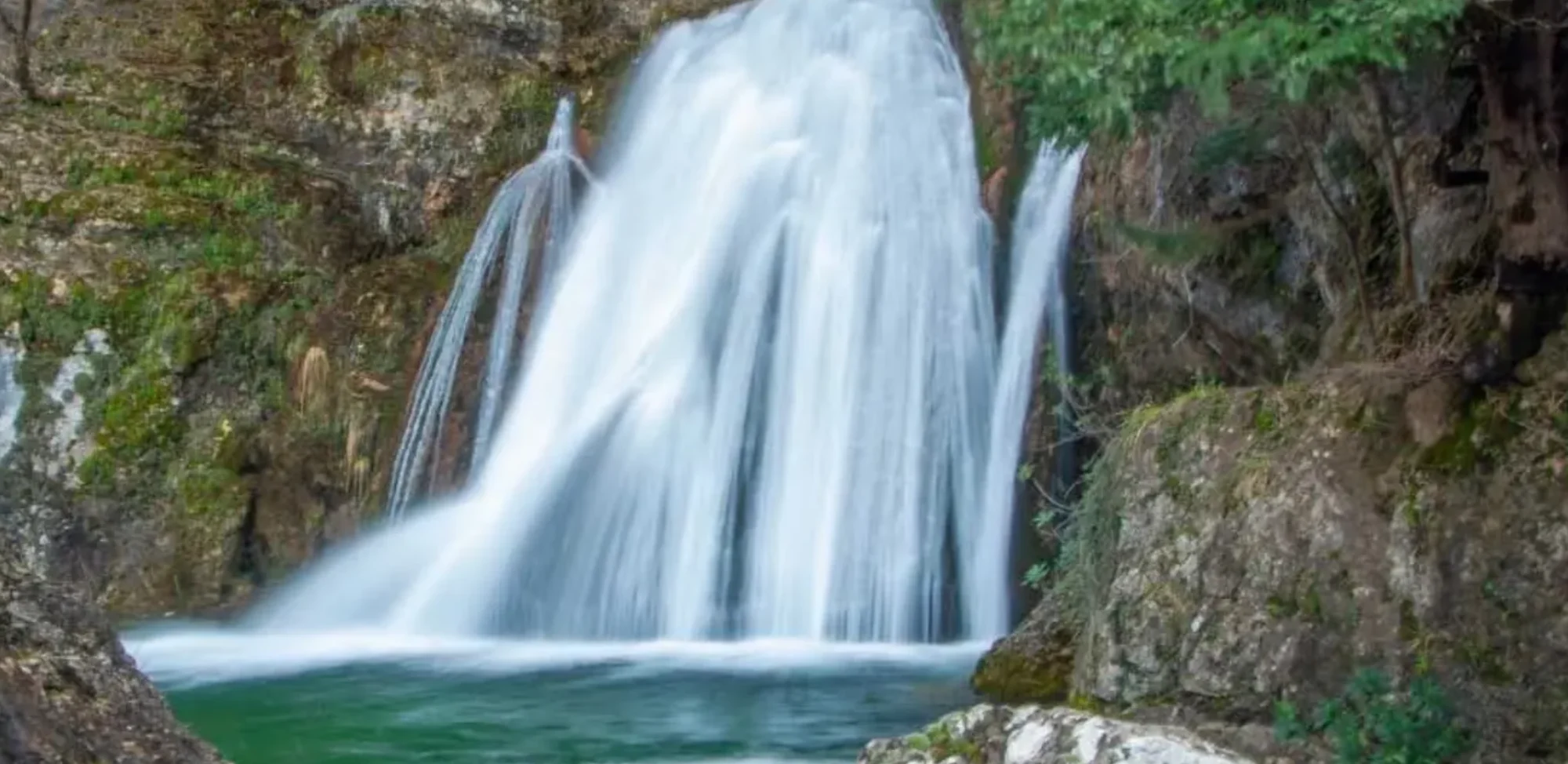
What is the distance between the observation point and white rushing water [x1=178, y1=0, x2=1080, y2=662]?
1116 cm

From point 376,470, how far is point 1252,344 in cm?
809

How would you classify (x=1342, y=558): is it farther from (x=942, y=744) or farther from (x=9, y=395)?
(x=9, y=395)

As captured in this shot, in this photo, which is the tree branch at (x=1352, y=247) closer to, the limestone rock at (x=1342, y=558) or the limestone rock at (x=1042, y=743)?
the limestone rock at (x=1342, y=558)

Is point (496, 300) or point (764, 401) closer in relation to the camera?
point (764, 401)

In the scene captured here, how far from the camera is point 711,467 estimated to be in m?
12.0

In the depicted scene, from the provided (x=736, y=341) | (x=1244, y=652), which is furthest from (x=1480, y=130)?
(x=736, y=341)

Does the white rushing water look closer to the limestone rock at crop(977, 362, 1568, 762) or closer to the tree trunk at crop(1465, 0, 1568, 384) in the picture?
the limestone rock at crop(977, 362, 1568, 762)

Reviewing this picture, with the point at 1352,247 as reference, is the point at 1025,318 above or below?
above

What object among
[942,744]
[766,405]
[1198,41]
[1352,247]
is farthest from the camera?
[766,405]

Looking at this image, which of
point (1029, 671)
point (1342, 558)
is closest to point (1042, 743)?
point (1342, 558)

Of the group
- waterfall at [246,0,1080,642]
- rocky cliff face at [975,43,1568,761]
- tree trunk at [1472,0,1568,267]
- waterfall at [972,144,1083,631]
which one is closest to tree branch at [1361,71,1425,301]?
rocky cliff face at [975,43,1568,761]

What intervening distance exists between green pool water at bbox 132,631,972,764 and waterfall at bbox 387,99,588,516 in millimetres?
3126

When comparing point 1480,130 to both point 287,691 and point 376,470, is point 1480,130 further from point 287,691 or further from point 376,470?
point 376,470

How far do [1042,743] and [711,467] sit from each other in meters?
7.39
